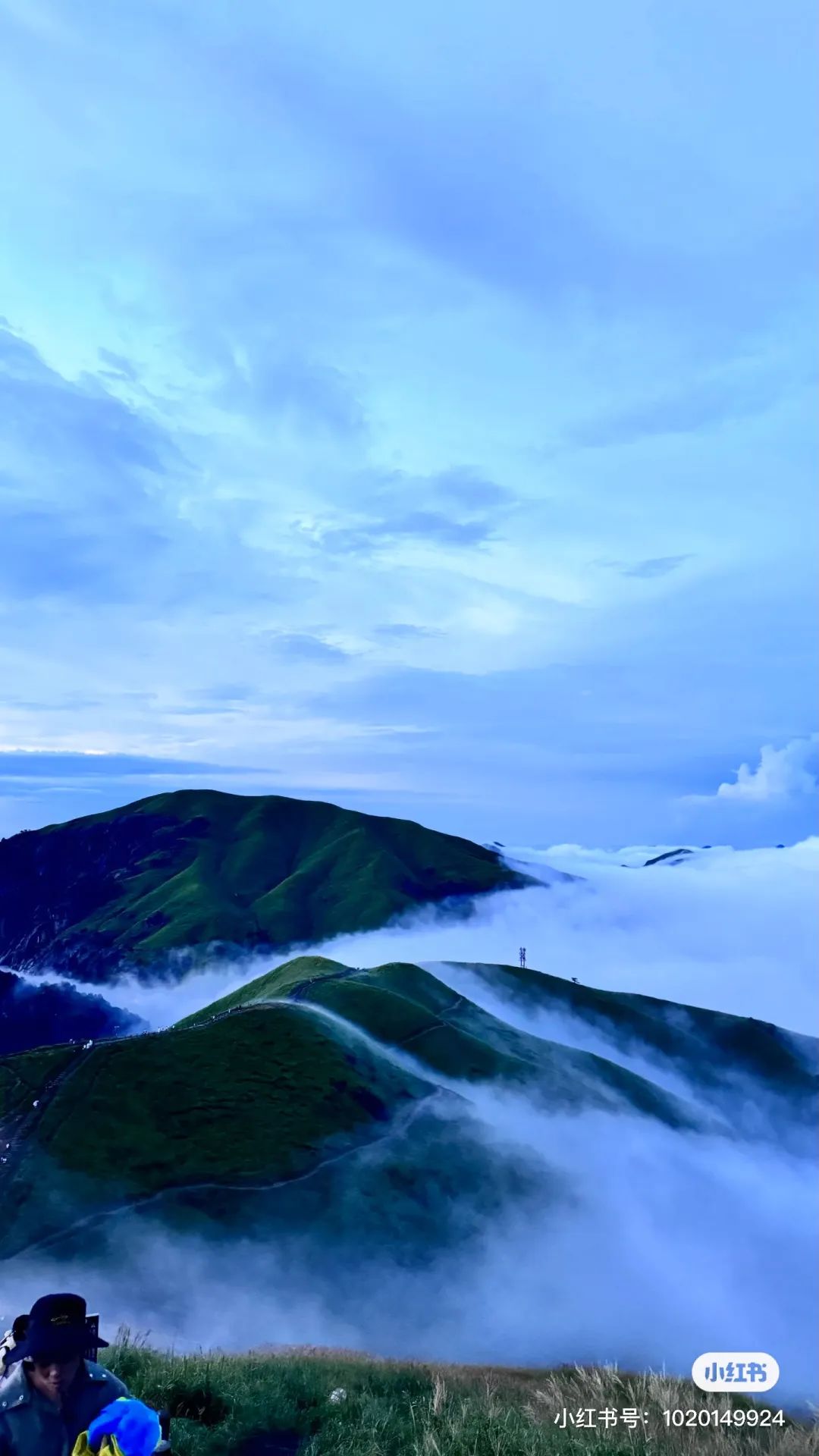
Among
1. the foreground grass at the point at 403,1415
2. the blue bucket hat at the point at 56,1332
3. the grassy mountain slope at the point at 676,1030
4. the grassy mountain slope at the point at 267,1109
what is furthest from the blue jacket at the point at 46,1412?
the grassy mountain slope at the point at 676,1030

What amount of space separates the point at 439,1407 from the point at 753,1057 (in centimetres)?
19416

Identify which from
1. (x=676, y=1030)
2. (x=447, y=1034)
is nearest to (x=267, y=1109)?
(x=447, y=1034)

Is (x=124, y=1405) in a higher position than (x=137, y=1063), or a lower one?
higher

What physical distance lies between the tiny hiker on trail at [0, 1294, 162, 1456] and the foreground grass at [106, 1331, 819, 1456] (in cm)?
746

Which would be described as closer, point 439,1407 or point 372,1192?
point 439,1407

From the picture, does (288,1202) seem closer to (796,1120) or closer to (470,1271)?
(470,1271)

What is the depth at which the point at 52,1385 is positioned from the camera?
7.71 meters

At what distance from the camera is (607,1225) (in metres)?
97.4

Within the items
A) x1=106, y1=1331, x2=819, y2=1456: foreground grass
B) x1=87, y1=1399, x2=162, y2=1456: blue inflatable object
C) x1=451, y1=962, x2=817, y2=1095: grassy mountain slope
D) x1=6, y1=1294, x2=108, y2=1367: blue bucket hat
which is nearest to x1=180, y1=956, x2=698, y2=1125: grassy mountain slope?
x1=451, y1=962, x2=817, y2=1095: grassy mountain slope

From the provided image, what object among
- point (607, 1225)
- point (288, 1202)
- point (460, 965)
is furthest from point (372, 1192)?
point (460, 965)

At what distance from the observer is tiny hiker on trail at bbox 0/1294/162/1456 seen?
7.54 meters

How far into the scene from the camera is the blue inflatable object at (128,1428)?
6.63 m

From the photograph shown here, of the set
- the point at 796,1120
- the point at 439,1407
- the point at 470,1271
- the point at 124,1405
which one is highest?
the point at 124,1405

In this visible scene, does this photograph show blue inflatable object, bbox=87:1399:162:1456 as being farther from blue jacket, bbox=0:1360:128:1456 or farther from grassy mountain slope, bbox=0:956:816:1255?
grassy mountain slope, bbox=0:956:816:1255
